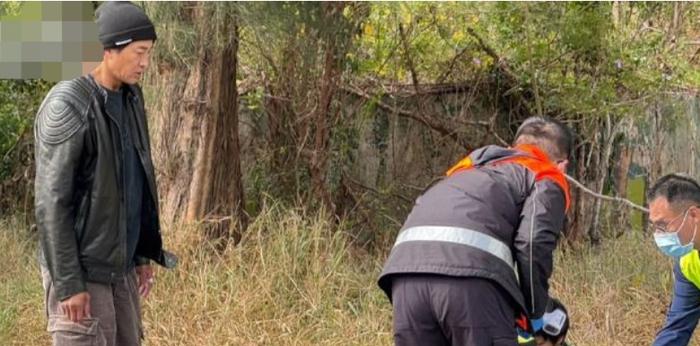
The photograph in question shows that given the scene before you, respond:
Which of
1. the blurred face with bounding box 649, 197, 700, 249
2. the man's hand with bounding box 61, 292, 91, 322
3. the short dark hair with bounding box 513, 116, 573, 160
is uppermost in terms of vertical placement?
the short dark hair with bounding box 513, 116, 573, 160

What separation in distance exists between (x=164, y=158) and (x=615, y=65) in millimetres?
3560

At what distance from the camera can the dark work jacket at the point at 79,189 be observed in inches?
149

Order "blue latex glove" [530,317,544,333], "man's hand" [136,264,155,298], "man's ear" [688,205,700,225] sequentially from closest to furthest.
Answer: "blue latex glove" [530,317,544,333], "man's hand" [136,264,155,298], "man's ear" [688,205,700,225]

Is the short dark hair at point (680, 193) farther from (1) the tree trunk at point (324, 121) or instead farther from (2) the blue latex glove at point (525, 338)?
(1) the tree trunk at point (324, 121)

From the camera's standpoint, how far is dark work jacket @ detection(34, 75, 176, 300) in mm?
3793

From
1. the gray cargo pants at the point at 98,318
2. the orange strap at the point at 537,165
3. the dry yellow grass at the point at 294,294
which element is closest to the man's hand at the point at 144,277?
the gray cargo pants at the point at 98,318

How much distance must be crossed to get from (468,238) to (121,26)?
1.54 metres

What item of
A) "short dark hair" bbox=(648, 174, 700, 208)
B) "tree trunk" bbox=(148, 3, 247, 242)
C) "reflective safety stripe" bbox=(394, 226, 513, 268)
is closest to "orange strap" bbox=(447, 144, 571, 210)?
"reflective safety stripe" bbox=(394, 226, 513, 268)

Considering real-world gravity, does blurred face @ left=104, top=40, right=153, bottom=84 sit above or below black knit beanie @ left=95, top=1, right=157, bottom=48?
below

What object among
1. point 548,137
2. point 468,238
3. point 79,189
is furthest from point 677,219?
point 79,189

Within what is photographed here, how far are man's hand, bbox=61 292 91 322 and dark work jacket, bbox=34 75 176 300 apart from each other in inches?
1.0

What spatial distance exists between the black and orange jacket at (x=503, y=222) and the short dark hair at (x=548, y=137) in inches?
4.3

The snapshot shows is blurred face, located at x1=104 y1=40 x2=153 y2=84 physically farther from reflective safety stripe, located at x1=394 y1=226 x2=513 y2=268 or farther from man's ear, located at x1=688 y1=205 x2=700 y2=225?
man's ear, located at x1=688 y1=205 x2=700 y2=225

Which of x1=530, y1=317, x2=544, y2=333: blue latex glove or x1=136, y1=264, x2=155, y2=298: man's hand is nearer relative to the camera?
x1=530, y1=317, x2=544, y2=333: blue latex glove
